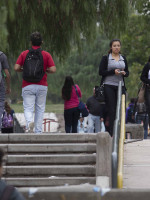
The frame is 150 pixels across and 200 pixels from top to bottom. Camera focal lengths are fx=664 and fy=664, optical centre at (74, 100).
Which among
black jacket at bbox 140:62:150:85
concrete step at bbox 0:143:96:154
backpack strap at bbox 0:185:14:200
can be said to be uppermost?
black jacket at bbox 140:62:150:85

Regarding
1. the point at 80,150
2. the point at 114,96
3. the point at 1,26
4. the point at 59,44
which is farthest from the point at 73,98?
the point at 1,26

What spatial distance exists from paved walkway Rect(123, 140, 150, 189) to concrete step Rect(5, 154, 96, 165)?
21.5 inches

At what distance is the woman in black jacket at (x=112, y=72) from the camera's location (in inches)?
417

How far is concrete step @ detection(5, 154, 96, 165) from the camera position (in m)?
8.83

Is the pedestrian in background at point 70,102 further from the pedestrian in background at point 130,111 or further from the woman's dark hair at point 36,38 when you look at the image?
the pedestrian in background at point 130,111

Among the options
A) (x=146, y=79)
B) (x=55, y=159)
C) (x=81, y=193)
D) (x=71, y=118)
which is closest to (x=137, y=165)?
(x=55, y=159)

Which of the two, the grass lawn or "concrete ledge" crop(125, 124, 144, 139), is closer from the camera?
"concrete ledge" crop(125, 124, 144, 139)

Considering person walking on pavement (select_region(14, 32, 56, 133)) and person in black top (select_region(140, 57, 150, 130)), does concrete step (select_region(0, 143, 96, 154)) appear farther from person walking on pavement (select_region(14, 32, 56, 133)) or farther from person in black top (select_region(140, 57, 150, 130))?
person in black top (select_region(140, 57, 150, 130))

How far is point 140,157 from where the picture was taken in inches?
412

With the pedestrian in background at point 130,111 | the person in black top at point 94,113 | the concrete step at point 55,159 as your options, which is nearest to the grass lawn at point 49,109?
the pedestrian in background at point 130,111

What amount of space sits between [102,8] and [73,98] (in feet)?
7.01

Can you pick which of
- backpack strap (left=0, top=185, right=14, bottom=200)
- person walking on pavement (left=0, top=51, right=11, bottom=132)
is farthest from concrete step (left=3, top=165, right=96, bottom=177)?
backpack strap (left=0, top=185, right=14, bottom=200)

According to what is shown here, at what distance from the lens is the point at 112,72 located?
10.6 meters

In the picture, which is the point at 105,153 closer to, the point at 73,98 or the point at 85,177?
the point at 85,177
